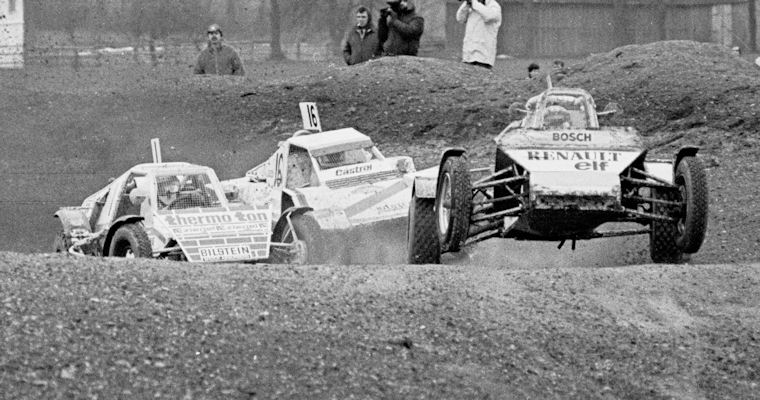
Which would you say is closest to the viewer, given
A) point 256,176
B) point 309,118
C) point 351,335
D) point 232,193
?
point 351,335

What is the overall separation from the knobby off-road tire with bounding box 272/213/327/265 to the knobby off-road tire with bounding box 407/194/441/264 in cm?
190

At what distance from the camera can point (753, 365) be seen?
26.5 ft

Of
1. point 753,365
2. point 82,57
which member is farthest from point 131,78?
point 753,365

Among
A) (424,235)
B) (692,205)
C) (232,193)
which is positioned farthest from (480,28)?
(692,205)

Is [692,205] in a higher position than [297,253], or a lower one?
higher

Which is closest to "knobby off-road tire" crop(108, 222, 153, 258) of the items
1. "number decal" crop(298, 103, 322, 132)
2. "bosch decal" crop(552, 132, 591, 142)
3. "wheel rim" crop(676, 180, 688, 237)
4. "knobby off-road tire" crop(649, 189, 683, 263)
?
"number decal" crop(298, 103, 322, 132)

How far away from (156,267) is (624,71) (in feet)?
44.1

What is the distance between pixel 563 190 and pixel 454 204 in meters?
0.84

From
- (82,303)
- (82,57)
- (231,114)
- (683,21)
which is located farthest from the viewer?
(683,21)

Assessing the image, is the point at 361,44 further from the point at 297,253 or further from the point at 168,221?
the point at 168,221

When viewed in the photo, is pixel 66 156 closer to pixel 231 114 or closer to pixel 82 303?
pixel 231 114

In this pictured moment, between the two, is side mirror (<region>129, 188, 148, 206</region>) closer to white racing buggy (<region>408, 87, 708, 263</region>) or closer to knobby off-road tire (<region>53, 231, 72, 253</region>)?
knobby off-road tire (<region>53, 231, 72, 253</region>)

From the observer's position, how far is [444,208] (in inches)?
483

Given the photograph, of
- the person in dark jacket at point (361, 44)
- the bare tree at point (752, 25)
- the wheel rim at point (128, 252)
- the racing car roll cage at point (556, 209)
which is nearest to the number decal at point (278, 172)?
the wheel rim at point (128, 252)
